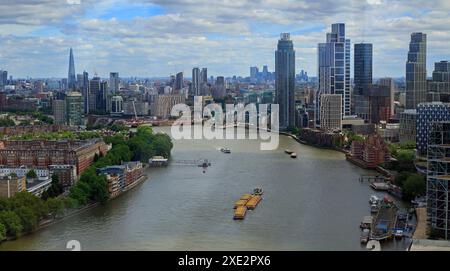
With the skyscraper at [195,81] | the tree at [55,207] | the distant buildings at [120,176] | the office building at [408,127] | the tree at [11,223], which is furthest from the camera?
the skyscraper at [195,81]

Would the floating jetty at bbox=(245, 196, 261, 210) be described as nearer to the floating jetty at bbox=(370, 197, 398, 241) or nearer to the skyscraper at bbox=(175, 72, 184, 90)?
the floating jetty at bbox=(370, 197, 398, 241)

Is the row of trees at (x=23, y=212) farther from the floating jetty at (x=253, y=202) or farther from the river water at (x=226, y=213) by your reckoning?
the floating jetty at (x=253, y=202)

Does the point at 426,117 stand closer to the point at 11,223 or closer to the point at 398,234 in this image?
the point at 398,234

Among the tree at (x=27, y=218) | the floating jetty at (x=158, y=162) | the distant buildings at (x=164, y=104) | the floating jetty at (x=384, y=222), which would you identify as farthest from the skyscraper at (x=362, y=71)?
the tree at (x=27, y=218)

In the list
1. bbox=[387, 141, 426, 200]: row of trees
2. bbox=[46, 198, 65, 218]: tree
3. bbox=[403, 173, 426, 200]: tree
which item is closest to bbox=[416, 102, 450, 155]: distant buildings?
bbox=[387, 141, 426, 200]: row of trees

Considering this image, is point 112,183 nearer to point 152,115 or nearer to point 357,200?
point 357,200

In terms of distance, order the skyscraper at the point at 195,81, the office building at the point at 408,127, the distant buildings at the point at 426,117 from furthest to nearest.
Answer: the skyscraper at the point at 195,81 < the office building at the point at 408,127 < the distant buildings at the point at 426,117
